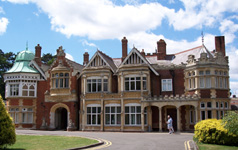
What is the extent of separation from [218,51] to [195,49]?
2.87 metres

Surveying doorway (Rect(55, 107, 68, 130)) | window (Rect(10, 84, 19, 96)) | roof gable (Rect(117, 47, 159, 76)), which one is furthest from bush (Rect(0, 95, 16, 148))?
window (Rect(10, 84, 19, 96))

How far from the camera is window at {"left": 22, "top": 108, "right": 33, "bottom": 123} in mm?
37844

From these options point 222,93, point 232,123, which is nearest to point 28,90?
point 222,93

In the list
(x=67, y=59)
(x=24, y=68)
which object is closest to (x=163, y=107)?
(x=67, y=59)

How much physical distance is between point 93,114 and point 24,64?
42.9 feet

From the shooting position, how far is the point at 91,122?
115ft

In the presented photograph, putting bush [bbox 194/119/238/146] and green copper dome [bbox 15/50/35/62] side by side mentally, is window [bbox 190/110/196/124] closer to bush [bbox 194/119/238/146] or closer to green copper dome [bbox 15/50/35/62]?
bush [bbox 194/119/238/146]

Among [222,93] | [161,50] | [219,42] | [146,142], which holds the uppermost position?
[219,42]

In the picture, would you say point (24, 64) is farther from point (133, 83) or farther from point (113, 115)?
point (133, 83)

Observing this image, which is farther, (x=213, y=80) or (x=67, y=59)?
(x=67, y=59)

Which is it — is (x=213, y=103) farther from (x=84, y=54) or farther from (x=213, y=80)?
(x=84, y=54)

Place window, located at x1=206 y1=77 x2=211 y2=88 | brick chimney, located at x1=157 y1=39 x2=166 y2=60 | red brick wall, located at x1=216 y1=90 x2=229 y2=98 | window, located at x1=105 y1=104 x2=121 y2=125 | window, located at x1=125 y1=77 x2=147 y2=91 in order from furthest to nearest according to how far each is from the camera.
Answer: brick chimney, located at x1=157 y1=39 x2=166 y2=60, window, located at x1=105 y1=104 x2=121 y2=125, window, located at x1=125 y1=77 x2=147 y2=91, window, located at x1=206 y1=77 x2=211 y2=88, red brick wall, located at x1=216 y1=90 x2=229 y2=98

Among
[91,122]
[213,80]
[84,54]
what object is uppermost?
[84,54]

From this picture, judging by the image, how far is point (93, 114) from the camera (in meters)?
35.1
